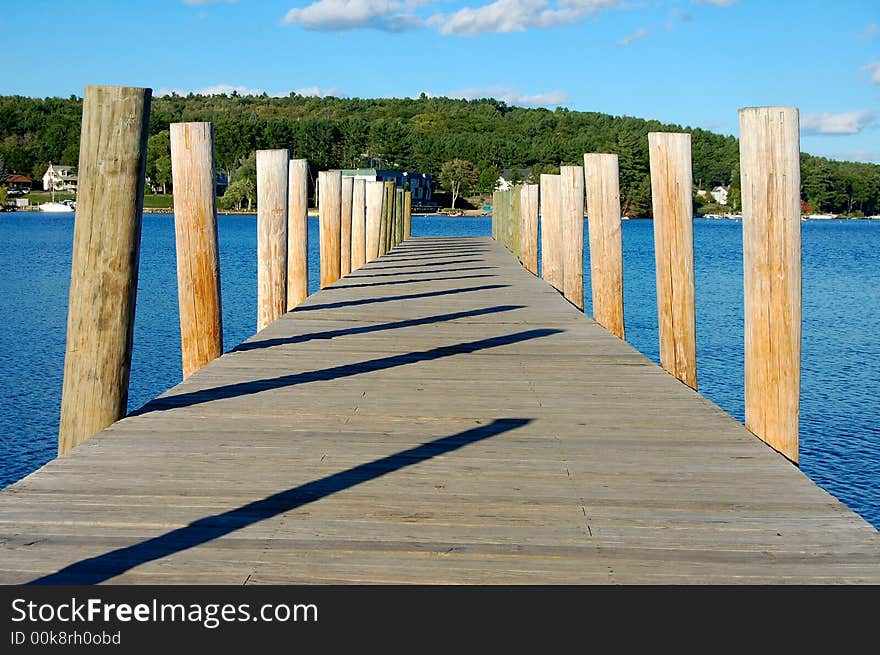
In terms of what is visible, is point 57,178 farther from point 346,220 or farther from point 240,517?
point 240,517

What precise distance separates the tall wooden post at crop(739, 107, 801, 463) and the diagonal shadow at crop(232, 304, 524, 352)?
397 centimetres

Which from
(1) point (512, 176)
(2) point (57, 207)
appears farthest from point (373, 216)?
(2) point (57, 207)

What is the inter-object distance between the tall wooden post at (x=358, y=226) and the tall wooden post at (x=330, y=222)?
2.90m

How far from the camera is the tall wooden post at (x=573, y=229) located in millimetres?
13312

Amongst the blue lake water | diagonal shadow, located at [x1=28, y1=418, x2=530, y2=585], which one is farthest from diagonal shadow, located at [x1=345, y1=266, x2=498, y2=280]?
diagonal shadow, located at [x1=28, y1=418, x2=530, y2=585]

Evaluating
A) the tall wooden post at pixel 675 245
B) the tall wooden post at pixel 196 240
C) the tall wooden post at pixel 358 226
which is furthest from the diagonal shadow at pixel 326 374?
the tall wooden post at pixel 358 226

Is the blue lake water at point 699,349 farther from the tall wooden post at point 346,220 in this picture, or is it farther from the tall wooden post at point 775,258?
the tall wooden post at point 775,258

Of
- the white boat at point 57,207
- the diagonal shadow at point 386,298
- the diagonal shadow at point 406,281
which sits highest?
the white boat at point 57,207

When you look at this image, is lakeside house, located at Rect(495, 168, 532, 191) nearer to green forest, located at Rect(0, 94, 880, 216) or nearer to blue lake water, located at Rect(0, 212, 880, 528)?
green forest, located at Rect(0, 94, 880, 216)

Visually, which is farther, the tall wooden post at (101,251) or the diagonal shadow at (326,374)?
the diagonal shadow at (326,374)

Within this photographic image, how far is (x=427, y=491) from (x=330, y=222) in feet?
40.2

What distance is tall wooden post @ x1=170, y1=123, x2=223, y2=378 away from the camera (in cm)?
692

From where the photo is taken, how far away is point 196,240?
7027mm
